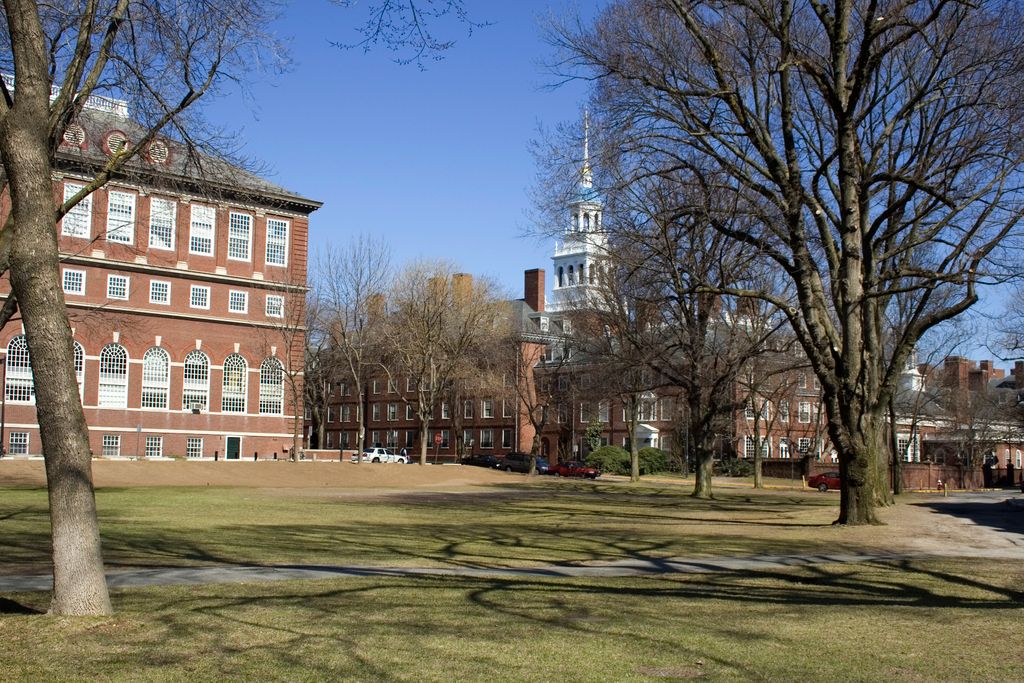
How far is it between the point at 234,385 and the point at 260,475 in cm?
1729

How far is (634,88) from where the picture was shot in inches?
955

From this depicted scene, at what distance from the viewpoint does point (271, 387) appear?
67312 mm

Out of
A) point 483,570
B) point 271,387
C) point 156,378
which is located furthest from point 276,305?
point 483,570

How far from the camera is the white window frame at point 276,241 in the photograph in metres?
66.5

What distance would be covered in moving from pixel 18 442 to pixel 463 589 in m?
52.1

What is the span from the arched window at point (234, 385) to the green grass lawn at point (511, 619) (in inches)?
1798

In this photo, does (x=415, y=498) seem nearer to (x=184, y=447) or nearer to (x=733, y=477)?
(x=184, y=447)

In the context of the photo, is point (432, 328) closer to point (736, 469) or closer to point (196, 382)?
point (196, 382)

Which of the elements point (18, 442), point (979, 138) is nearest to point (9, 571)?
point (979, 138)

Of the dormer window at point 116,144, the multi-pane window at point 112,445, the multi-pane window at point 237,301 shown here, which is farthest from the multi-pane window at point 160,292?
the dormer window at point 116,144

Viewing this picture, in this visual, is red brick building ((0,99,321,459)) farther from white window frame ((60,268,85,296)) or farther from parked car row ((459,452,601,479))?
parked car row ((459,452,601,479))

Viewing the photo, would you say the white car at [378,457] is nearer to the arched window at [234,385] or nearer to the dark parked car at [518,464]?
the dark parked car at [518,464]

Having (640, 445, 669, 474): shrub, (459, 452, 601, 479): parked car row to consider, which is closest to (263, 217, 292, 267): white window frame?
(459, 452, 601, 479): parked car row

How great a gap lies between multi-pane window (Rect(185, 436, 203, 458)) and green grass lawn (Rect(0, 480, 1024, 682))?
44440 mm
